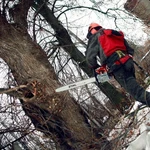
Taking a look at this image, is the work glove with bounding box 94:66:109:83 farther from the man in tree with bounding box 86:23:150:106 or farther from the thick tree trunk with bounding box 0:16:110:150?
the thick tree trunk with bounding box 0:16:110:150

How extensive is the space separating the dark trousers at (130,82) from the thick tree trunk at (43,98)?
1.43 metres

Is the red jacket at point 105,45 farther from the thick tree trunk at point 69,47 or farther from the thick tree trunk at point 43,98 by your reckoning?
the thick tree trunk at point 69,47

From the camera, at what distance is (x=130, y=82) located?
4.89 meters

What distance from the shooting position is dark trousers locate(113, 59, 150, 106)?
4.68 metres

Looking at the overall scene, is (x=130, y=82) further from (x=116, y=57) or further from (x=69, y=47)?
(x=69, y=47)

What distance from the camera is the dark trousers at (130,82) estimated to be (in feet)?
15.4

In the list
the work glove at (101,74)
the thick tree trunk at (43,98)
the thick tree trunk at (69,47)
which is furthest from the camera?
the thick tree trunk at (69,47)

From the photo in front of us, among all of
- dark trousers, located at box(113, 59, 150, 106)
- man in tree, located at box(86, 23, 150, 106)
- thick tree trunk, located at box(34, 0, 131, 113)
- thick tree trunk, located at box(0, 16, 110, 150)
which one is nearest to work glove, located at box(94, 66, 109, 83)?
man in tree, located at box(86, 23, 150, 106)

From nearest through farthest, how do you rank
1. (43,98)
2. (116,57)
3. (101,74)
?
(116,57) < (101,74) < (43,98)

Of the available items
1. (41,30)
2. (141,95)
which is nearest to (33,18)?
(41,30)

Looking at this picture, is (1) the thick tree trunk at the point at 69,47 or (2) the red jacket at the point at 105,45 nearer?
(2) the red jacket at the point at 105,45

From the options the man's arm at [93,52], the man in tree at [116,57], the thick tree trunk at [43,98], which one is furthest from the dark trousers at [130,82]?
the thick tree trunk at [43,98]

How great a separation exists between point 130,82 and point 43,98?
68.9 inches

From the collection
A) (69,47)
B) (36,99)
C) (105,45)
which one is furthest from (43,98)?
(69,47)
